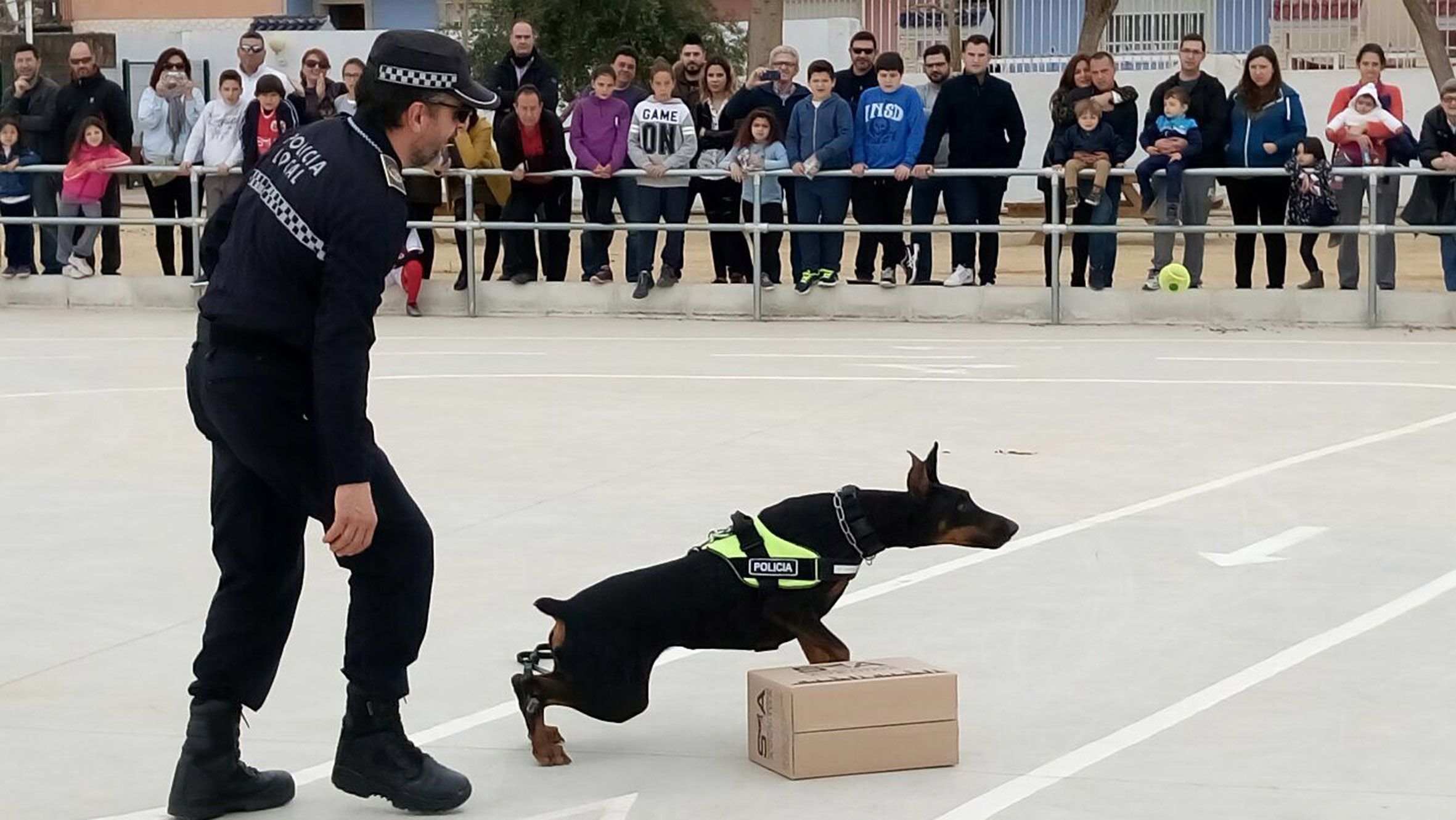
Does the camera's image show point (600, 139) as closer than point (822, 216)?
No

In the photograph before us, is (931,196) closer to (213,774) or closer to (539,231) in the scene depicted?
(539,231)

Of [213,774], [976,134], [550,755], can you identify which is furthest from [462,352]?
[213,774]

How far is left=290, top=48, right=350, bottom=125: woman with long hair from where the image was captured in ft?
55.9

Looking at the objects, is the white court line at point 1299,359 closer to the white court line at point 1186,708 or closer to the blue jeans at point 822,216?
the blue jeans at point 822,216

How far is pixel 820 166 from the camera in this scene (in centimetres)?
1588

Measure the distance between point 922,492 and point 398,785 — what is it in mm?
1468

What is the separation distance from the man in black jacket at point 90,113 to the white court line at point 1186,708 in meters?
13.1

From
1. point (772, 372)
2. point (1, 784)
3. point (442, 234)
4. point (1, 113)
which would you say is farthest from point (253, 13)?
point (1, 784)

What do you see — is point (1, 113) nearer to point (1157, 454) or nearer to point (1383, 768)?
point (1157, 454)

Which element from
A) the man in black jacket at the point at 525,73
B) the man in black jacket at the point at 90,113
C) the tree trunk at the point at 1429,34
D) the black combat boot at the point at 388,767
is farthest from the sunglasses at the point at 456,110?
the tree trunk at the point at 1429,34

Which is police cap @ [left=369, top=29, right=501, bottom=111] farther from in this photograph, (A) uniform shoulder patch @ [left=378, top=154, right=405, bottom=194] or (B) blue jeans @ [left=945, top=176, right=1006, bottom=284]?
(B) blue jeans @ [left=945, top=176, right=1006, bottom=284]

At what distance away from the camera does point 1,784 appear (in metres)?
5.07

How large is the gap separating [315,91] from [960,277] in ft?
17.3

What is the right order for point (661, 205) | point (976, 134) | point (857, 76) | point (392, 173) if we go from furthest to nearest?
point (857, 76) < point (661, 205) < point (976, 134) < point (392, 173)
